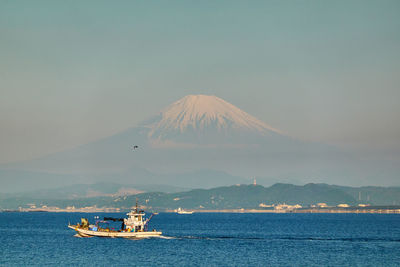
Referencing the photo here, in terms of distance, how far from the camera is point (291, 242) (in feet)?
463

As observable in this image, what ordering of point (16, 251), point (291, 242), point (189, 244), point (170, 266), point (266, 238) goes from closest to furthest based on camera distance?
point (170, 266)
point (16, 251)
point (189, 244)
point (291, 242)
point (266, 238)

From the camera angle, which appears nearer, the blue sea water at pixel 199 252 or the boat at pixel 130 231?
the blue sea water at pixel 199 252

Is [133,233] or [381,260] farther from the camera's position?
[133,233]

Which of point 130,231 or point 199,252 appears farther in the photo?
point 130,231

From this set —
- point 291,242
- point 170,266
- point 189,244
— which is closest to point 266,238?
point 291,242

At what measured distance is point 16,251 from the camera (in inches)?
4584

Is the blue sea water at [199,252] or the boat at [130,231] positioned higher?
the boat at [130,231]

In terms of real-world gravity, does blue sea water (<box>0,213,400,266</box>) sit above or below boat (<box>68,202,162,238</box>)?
below

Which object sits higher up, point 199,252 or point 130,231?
point 130,231

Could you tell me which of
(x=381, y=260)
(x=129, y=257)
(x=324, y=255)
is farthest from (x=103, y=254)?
(x=381, y=260)

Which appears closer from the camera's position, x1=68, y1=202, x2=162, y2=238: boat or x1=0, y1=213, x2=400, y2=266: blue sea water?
x1=0, y1=213, x2=400, y2=266: blue sea water

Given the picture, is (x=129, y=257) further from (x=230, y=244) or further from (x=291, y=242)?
(x=291, y=242)

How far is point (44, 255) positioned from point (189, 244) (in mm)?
33444

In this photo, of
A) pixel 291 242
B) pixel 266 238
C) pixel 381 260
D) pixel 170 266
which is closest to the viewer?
pixel 170 266
